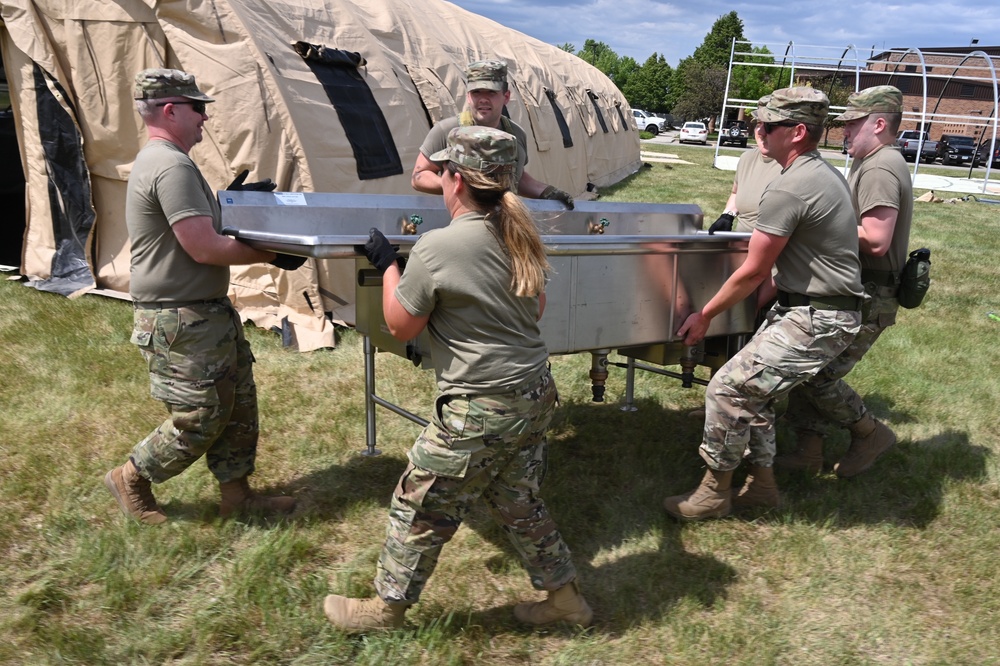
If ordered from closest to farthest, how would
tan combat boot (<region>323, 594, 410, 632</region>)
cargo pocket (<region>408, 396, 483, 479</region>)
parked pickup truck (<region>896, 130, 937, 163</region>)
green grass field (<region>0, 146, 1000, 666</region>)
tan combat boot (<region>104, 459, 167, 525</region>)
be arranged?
cargo pocket (<region>408, 396, 483, 479</region>) < tan combat boot (<region>323, 594, 410, 632</region>) < green grass field (<region>0, 146, 1000, 666</region>) < tan combat boot (<region>104, 459, 167, 525</region>) < parked pickup truck (<region>896, 130, 937, 163</region>)

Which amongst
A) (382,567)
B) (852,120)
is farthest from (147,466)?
(852,120)

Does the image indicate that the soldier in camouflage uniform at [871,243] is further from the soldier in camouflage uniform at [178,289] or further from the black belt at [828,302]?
the soldier in camouflage uniform at [178,289]

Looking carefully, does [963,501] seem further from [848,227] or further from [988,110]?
[988,110]

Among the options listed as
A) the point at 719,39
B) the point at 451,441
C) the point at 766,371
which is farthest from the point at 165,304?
the point at 719,39

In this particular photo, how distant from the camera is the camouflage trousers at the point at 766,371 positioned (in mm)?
A: 3893

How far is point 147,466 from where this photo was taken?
149 inches

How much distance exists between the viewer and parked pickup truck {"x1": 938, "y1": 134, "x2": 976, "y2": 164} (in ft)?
121

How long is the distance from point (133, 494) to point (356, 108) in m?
4.81

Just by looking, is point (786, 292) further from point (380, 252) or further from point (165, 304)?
point (165, 304)

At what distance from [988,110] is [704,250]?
55.9 m

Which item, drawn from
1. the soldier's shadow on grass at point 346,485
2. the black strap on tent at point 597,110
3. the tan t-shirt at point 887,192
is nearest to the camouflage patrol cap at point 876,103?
the tan t-shirt at point 887,192

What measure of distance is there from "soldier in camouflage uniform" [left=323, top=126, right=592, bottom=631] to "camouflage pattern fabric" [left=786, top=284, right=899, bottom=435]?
2007 millimetres

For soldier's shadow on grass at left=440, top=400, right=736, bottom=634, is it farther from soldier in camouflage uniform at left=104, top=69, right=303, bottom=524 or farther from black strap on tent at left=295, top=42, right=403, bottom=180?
black strap on tent at left=295, top=42, right=403, bottom=180

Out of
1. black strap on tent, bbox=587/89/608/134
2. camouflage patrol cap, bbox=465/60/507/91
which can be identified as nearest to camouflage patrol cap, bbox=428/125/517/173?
camouflage patrol cap, bbox=465/60/507/91
